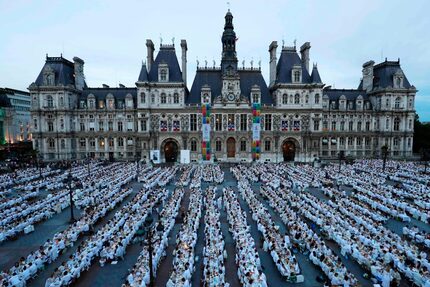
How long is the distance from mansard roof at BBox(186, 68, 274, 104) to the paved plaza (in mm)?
31242

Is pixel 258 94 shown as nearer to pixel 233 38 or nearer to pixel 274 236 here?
pixel 233 38

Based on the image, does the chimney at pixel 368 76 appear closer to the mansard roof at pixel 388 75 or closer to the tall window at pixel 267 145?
the mansard roof at pixel 388 75

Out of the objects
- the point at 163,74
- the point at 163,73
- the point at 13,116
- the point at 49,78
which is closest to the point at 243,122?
the point at 163,74

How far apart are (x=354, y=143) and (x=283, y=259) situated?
176 ft

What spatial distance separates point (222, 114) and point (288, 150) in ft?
57.6

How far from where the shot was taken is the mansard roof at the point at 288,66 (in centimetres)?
5741

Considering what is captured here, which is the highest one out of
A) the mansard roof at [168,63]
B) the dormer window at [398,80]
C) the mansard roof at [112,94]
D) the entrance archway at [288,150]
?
the mansard roof at [168,63]

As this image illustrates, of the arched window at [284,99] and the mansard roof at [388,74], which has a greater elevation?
the mansard roof at [388,74]

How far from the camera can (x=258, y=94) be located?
55469 millimetres

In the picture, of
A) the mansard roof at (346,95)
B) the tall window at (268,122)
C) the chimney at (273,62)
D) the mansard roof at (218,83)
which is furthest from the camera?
the chimney at (273,62)

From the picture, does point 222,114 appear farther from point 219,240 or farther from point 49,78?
point 219,240

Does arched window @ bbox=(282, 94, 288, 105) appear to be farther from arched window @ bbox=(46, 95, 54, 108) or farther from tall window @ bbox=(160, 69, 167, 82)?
arched window @ bbox=(46, 95, 54, 108)

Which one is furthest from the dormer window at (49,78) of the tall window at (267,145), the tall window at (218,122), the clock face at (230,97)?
the tall window at (267,145)

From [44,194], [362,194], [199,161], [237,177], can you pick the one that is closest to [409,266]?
[362,194]
